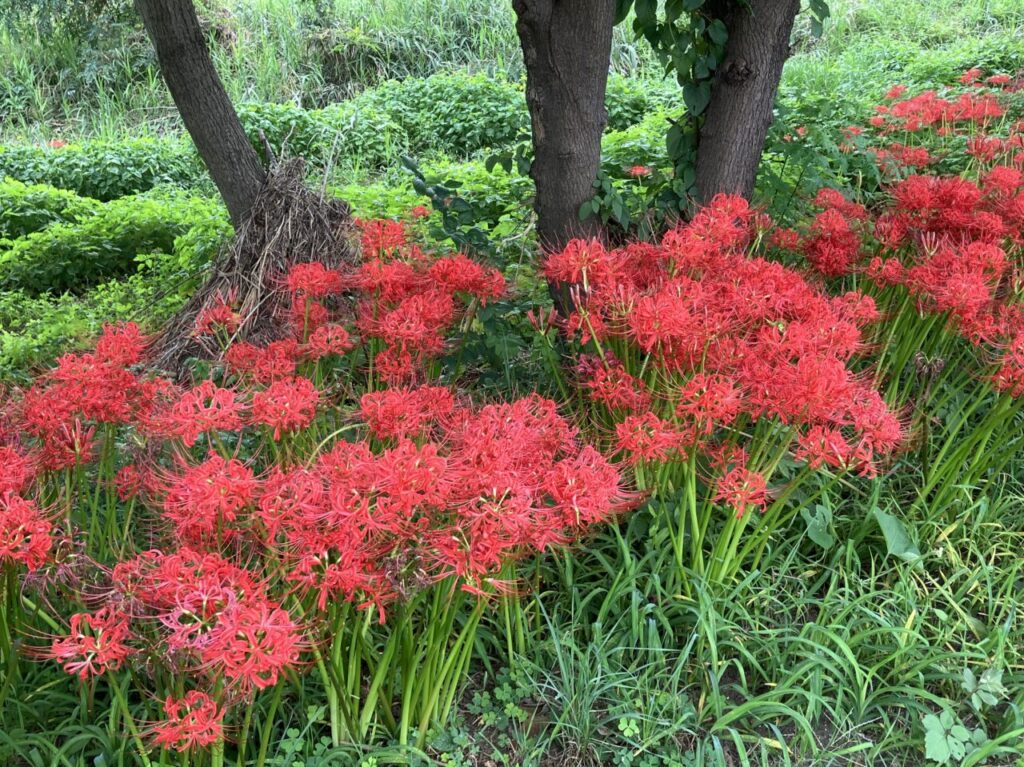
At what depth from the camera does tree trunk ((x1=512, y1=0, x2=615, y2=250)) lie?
294cm

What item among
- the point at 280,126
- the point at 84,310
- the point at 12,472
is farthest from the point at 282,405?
the point at 280,126

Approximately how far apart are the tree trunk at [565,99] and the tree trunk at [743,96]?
511 mm

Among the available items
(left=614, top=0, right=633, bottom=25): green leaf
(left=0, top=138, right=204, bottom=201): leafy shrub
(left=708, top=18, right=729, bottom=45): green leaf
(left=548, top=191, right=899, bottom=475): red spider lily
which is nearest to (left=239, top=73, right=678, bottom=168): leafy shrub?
(left=0, top=138, right=204, bottom=201): leafy shrub

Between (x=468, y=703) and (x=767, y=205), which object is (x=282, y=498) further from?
(x=767, y=205)

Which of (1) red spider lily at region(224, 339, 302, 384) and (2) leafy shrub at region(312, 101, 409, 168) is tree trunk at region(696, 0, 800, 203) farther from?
(2) leafy shrub at region(312, 101, 409, 168)

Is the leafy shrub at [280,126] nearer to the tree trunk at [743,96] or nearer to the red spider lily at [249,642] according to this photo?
the tree trunk at [743,96]

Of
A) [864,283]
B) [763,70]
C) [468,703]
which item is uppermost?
[763,70]

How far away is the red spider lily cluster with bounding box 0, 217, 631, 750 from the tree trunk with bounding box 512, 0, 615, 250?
142cm

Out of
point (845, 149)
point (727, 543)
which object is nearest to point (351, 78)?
point (845, 149)

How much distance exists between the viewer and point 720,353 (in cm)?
200

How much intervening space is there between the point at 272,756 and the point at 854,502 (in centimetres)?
179

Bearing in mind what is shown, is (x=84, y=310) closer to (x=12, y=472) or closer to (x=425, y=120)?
(x=12, y=472)

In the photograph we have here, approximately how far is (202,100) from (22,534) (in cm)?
307

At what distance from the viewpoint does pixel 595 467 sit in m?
1.61
